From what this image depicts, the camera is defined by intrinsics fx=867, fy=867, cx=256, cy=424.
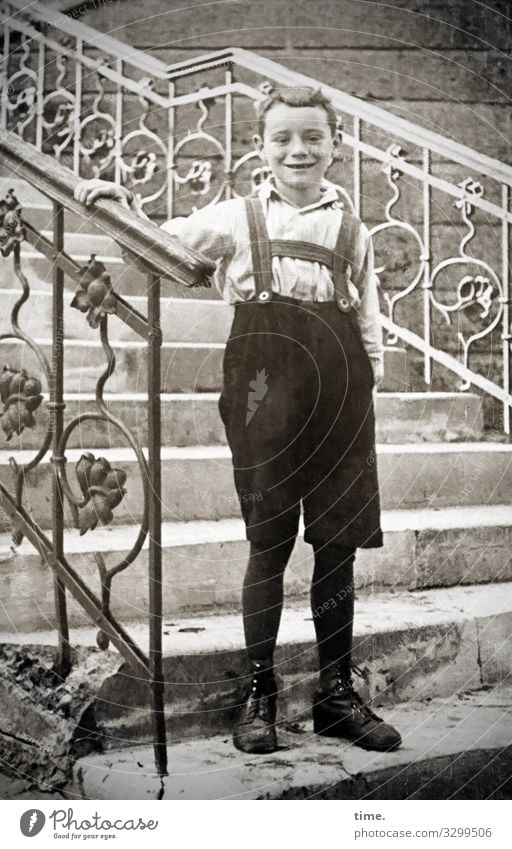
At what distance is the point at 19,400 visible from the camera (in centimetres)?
183

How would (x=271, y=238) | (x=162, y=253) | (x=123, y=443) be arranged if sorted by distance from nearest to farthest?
(x=162, y=253), (x=271, y=238), (x=123, y=443)

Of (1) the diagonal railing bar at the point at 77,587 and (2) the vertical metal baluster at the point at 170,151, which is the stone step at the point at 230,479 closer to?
(1) the diagonal railing bar at the point at 77,587

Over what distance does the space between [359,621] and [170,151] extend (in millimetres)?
1100

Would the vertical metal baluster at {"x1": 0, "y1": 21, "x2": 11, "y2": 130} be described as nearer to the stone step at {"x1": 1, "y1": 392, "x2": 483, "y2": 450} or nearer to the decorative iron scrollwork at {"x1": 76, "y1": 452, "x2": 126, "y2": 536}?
the stone step at {"x1": 1, "y1": 392, "x2": 483, "y2": 450}

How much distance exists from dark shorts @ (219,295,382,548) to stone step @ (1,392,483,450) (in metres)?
0.07

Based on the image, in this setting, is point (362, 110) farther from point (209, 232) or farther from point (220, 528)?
point (220, 528)

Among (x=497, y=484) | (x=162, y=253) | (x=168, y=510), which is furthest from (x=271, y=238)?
(x=497, y=484)

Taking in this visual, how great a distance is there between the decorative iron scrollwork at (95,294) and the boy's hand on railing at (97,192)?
5.1 inches

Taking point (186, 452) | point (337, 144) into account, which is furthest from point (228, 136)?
point (186, 452)

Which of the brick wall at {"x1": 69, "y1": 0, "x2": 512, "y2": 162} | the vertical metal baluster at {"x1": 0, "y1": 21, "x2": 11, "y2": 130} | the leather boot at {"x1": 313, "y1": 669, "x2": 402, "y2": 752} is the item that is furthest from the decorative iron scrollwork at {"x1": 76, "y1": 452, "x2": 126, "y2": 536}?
the brick wall at {"x1": 69, "y1": 0, "x2": 512, "y2": 162}

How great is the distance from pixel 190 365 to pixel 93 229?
0.42 m

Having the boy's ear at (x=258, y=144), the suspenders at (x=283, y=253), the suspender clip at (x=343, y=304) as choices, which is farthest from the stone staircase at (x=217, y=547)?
the boy's ear at (x=258, y=144)

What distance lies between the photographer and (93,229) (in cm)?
198

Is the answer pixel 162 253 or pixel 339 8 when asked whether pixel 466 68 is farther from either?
pixel 162 253
